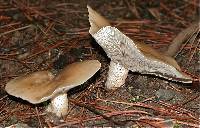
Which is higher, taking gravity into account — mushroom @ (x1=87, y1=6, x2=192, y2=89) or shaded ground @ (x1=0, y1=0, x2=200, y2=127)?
mushroom @ (x1=87, y1=6, x2=192, y2=89)

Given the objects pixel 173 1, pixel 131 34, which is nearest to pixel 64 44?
pixel 131 34

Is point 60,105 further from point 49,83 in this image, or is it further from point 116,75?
point 116,75

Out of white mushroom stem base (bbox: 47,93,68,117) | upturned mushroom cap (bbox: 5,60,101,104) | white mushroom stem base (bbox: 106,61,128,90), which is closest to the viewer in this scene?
upturned mushroom cap (bbox: 5,60,101,104)

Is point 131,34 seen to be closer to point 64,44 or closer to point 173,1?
point 64,44

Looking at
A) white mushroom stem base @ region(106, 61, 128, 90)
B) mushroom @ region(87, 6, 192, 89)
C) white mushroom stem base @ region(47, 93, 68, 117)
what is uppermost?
mushroom @ region(87, 6, 192, 89)

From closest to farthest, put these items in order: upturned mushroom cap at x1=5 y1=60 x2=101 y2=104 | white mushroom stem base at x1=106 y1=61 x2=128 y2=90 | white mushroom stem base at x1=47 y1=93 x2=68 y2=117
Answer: upturned mushroom cap at x1=5 y1=60 x2=101 y2=104 → white mushroom stem base at x1=47 y1=93 x2=68 y2=117 → white mushroom stem base at x1=106 y1=61 x2=128 y2=90

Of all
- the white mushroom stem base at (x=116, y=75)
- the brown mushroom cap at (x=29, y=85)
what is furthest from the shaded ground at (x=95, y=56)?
the brown mushroom cap at (x=29, y=85)

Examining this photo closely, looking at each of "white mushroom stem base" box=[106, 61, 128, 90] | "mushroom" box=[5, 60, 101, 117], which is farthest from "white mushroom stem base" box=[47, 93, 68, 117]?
"white mushroom stem base" box=[106, 61, 128, 90]

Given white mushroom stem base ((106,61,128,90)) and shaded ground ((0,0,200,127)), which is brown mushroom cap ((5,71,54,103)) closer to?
shaded ground ((0,0,200,127))
